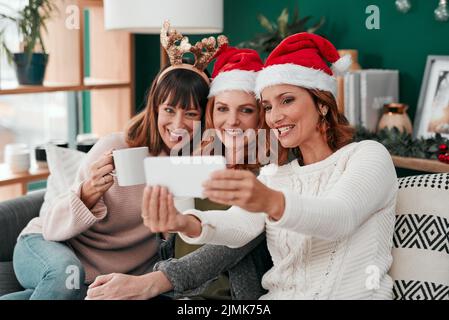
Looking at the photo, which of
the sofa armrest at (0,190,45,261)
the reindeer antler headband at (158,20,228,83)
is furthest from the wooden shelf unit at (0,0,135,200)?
the reindeer antler headband at (158,20,228,83)

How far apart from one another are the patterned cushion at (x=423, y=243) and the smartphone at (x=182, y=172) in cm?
54

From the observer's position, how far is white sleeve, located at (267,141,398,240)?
1.17 m

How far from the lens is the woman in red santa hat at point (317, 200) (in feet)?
4.19

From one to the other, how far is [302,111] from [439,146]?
0.95 metres

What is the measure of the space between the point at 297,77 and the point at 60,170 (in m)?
1.07

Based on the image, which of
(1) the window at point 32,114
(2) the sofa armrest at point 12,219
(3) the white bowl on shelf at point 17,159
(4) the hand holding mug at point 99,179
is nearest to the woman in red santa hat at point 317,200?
(4) the hand holding mug at point 99,179

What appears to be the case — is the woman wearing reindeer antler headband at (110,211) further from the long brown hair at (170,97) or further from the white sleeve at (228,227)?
the white sleeve at (228,227)

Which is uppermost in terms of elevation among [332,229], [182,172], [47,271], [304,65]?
[304,65]

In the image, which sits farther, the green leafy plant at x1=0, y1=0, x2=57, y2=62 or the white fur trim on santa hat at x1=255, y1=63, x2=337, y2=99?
the green leafy plant at x1=0, y1=0, x2=57, y2=62

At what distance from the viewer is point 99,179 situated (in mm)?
1749

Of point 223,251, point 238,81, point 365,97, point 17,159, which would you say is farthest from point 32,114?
point 223,251

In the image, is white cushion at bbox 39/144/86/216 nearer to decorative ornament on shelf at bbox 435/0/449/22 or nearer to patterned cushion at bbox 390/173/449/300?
patterned cushion at bbox 390/173/449/300

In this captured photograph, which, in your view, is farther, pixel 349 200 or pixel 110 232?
pixel 110 232

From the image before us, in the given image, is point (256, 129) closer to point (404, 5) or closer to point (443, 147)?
point (443, 147)
